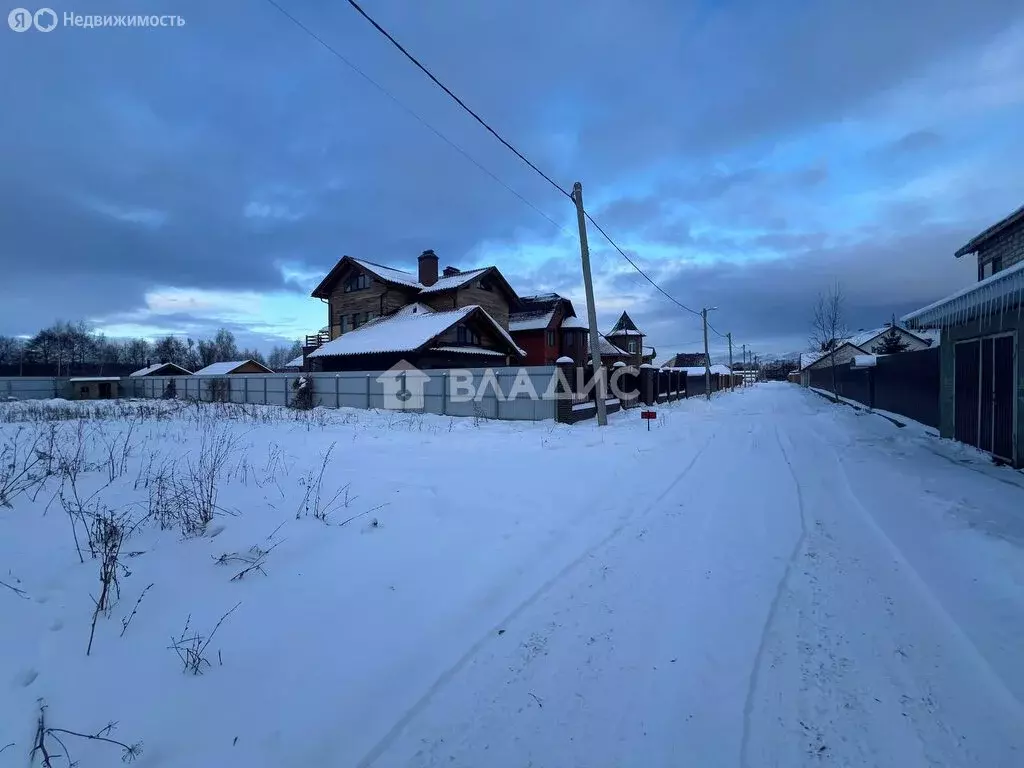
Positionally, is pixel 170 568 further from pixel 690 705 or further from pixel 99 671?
pixel 690 705

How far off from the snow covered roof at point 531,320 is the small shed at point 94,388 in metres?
31.7

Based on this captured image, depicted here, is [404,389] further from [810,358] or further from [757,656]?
[810,358]

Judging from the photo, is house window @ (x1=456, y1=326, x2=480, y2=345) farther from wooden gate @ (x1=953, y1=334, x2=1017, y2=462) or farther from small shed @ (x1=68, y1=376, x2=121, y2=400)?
small shed @ (x1=68, y1=376, x2=121, y2=400)

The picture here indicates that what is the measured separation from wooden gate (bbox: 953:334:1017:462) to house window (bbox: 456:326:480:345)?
19.5 meters

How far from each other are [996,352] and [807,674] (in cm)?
944

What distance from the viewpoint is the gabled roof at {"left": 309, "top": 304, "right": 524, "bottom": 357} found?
21614 mm

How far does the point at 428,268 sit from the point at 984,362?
29961 mm

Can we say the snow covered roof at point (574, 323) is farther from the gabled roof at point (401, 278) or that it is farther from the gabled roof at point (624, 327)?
the gabled roof at point (624, 327)

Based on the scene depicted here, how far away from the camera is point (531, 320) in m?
36.3

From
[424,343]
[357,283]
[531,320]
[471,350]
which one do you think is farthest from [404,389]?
[531,320]

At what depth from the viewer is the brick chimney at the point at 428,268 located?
109 feet

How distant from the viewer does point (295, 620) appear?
3158mm

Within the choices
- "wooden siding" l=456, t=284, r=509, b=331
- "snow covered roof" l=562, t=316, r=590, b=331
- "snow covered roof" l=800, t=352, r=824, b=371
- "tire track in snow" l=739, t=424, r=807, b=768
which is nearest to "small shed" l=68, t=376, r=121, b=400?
"wooden siding" l=456, t=284, r=509, b=331

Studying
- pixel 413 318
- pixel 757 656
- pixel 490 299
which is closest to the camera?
pixel 757 656
